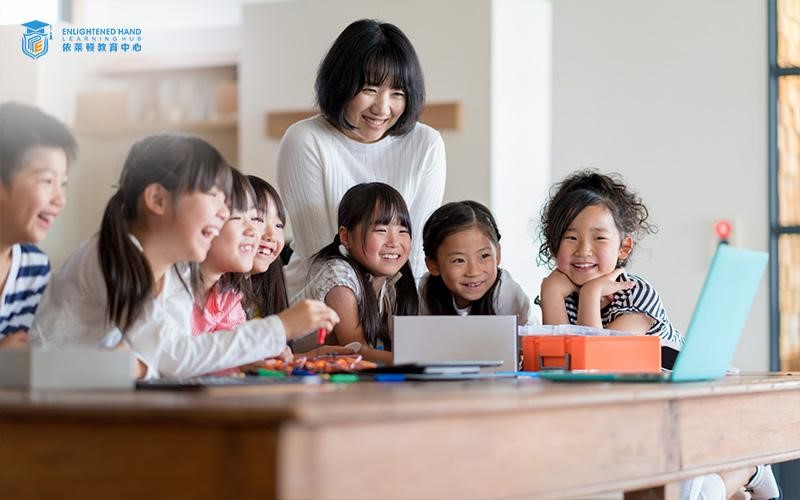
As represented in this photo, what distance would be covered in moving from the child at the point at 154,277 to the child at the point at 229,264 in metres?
0.15

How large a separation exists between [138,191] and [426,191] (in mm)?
1071

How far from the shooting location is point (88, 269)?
4.84 feet

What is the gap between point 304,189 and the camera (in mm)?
2484

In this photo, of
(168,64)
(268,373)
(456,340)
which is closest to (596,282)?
(456,340)

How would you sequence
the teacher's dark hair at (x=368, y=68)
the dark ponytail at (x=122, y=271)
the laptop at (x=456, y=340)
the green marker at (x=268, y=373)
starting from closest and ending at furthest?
1. the dark ponytail at (x=122, y=271)
2. the green marker at (x=268, y=373)
3. the laptop at (x=456, y=340)
4. the teacher's dark hair at (x=368, y=68)

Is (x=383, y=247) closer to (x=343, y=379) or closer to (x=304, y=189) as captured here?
(x=304, y=189)

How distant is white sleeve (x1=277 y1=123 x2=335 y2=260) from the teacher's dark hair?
0.29 ft

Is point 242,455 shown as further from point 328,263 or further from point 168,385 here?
point 328,263

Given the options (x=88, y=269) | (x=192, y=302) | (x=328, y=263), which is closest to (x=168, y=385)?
(x=88, y=269)

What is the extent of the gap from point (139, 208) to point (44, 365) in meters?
0.34

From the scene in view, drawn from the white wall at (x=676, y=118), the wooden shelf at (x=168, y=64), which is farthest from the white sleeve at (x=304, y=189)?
the white wall at (x=676, y=118)

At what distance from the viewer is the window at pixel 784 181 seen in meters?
4.44

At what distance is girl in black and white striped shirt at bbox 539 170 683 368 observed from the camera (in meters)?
2.24

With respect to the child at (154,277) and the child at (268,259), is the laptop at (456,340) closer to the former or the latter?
the child at (154,277)
